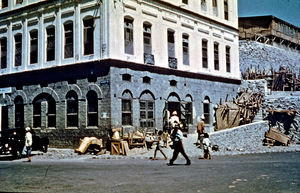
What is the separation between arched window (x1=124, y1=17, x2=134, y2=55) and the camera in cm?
2309

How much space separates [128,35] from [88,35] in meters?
2.38

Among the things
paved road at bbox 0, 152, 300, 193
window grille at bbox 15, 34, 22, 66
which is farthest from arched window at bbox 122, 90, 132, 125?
paved road at bbox 0, 152, 300, 193

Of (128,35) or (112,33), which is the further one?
(128,35)

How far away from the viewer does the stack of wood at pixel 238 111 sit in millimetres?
28578

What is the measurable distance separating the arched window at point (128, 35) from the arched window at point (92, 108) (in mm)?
3276

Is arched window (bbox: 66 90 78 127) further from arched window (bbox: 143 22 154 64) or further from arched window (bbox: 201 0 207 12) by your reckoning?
arched window (bbox: 201 0 207 12)

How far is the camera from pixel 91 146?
20.9 m

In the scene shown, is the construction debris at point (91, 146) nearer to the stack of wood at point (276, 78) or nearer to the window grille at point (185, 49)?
the window grille at point (185, 49)

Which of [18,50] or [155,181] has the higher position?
[18,50]

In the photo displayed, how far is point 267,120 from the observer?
29.4 m

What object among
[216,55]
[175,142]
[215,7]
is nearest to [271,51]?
[215,7]

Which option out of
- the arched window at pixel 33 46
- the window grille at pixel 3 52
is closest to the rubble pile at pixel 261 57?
the arched window at pixel 33 46

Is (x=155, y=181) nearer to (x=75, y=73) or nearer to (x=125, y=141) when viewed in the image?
(x=125, y=141)

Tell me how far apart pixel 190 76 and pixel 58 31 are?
9.65m
